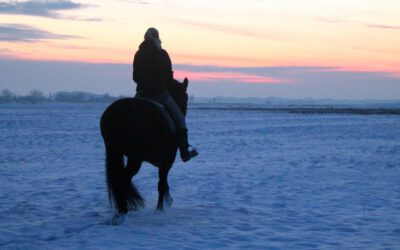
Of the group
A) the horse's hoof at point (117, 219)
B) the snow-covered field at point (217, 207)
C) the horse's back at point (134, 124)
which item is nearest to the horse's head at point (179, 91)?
the horse's back at point (134, 124)

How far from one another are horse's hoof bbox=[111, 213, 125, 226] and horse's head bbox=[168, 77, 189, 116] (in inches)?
66.6

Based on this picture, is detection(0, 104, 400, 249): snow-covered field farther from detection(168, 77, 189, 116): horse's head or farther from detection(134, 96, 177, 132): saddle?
detection(168, 77, 189, 116): horse's head

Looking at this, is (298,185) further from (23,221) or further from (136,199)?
(23,221)

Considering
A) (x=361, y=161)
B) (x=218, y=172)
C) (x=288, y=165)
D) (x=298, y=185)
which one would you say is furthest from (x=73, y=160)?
(x=361, y=161)

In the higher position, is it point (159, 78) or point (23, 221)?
point (159, 78)

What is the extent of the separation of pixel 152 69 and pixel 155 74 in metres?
0.08

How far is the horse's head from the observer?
6637mm

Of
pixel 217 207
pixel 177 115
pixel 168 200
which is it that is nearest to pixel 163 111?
pixel 177 115

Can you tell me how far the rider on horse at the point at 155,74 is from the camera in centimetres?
634

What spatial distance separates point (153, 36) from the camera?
254 inches

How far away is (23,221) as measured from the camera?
5875 mm

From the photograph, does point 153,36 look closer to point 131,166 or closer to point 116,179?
point 131,166

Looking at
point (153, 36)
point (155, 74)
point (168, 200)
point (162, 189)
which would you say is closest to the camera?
point (155, 74)

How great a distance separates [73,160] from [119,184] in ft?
23.9
